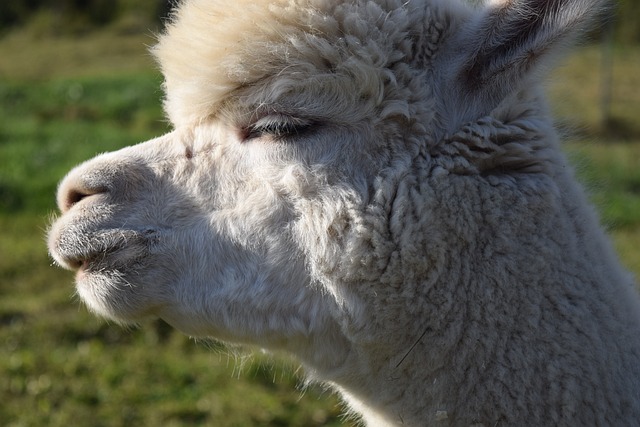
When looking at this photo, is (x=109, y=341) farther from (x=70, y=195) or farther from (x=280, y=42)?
(x=280, y=42)

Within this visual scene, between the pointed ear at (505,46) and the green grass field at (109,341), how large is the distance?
29cm

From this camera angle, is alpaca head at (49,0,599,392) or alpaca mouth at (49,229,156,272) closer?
alpaca head at (49,0,599,392)

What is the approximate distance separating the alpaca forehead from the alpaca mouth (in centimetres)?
43

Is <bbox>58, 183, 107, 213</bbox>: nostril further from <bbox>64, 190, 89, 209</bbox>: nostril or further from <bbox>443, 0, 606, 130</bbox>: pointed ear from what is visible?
<bbox>443, 0, 606, 130</bbox>: pointed ear

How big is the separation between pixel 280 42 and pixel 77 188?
75 cm

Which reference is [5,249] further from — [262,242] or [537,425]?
[537,425]

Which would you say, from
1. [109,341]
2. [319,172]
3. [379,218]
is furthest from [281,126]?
[109,341]

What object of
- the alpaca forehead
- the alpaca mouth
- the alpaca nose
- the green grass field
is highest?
the alpaca forehead

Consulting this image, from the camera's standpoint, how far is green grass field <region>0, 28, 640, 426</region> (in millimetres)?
4824

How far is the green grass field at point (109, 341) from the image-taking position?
15.8ft

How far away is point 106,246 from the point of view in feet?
7.88

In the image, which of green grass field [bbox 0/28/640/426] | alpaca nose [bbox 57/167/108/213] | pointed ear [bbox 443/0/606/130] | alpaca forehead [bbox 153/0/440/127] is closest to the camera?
pointed ear [bbox 443/0/606/130]

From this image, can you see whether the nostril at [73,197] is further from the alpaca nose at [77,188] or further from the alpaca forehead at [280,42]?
the alpaca forehead at [280,42]

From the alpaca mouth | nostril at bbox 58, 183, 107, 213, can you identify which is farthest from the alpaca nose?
the alpaca mouth
